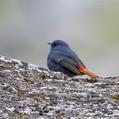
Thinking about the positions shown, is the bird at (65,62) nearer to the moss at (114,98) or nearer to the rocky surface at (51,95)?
the rocky surface at (51,95)

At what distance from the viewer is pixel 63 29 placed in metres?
21.3

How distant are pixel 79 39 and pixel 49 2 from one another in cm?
280

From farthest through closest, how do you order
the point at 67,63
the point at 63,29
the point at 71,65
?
the point at 63,29 < the point at 67,63 < the point at 71,65

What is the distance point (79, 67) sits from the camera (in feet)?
33.6

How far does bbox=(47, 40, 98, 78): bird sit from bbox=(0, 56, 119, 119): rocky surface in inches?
137

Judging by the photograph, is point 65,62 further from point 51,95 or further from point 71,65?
point 51,95

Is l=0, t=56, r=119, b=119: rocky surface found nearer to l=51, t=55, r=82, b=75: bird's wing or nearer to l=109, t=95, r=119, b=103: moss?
l=109, t=95, r=119, b=103: moss

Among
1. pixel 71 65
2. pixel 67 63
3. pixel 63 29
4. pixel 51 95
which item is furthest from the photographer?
pixel 63 29

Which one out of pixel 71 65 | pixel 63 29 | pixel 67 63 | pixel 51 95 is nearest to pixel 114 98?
pixel 51 95

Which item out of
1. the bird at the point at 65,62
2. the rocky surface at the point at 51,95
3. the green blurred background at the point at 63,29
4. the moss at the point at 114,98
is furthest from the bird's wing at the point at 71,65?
the green blurred background at the point at 63,29

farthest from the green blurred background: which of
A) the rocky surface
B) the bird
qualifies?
the rocky surface

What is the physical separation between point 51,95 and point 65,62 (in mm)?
4938

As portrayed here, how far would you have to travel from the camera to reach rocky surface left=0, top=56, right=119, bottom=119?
525 centimetres

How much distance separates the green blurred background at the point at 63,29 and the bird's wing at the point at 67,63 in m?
6.29
